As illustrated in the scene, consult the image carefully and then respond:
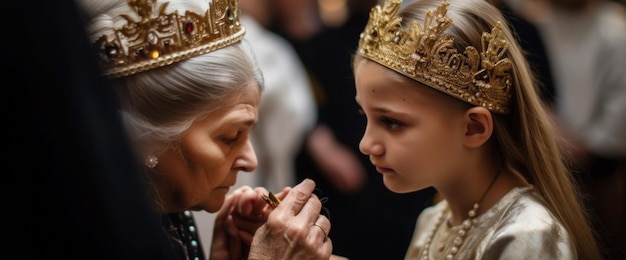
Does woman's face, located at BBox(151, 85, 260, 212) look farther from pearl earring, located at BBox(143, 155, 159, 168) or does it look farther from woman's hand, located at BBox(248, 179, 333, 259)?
woman's hand, located at BBox(248, 179, 333, 259)

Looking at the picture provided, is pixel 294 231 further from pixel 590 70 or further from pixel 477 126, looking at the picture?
pixel 590 70

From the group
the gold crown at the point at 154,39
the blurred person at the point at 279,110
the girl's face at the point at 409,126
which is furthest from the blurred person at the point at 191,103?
the blurred person at the point at 279,110

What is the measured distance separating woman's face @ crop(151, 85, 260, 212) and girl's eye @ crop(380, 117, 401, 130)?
0.83 feet

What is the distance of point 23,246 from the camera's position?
0.85 metres

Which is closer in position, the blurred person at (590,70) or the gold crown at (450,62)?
the gold crown at (450,62)

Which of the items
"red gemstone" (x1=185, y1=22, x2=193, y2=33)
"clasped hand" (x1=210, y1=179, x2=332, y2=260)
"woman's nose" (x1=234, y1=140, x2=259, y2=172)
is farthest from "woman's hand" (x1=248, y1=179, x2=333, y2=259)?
"red gemstone" (x1=185, y1=22, x2=193, y2=33)

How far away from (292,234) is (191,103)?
0.30 m

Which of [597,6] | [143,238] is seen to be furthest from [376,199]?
[143,238]

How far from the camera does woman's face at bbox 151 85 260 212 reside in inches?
59.2

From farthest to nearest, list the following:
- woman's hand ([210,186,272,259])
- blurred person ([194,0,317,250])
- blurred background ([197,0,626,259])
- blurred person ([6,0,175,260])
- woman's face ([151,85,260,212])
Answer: blurred person ([194,0,317,250]), blurred background ([197,0,626,259]), woman's hand ([210,186,272,259]), woman's face ([151,85,260,212]), blurred person ([6,0,175,260])

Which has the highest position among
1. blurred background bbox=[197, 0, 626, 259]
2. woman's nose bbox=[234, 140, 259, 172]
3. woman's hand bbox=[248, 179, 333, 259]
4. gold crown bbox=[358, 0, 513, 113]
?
gold crown bbox=[358, 0, 513, 113]

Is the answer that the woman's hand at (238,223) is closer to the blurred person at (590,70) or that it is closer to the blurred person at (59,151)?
the blurred person at (59,151)

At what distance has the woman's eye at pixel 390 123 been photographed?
153 cm

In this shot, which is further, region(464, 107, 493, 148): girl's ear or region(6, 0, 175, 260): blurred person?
region(464, 107, 493, 148): girl's ear
